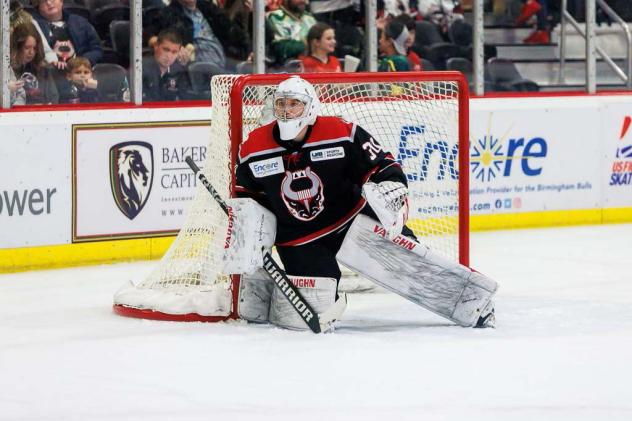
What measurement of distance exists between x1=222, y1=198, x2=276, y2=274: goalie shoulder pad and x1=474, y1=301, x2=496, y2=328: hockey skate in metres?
0.81

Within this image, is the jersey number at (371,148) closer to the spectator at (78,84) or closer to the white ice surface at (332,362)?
the white ice surface at (332,362)

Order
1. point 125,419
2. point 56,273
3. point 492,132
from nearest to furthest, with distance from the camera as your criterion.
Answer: point 125,419 < point 56,273 < point 492,132

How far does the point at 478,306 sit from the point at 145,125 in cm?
248

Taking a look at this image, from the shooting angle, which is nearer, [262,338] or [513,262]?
[262,338]

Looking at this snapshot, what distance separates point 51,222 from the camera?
6406mm

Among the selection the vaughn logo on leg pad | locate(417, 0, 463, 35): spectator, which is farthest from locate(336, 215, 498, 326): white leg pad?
locate(417, 0, 463, 35): spectator

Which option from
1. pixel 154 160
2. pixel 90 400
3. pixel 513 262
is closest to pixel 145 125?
pixel 154 160

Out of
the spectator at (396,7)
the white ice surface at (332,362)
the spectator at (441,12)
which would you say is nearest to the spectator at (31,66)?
the white ice surface at (332,362)

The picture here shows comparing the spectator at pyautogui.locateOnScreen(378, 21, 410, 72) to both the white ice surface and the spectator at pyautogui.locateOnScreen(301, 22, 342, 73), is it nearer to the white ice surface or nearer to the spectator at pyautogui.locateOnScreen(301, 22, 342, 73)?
the spectator at pyautogui.locateOnScreen(301, 22, 342, 73)

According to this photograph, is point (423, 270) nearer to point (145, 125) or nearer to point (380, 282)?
point (380, 282)

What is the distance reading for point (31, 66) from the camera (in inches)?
253

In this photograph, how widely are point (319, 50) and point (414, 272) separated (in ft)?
9.41

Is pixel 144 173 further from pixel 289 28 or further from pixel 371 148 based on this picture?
pixel 371 148

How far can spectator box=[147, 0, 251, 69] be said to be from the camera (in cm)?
698
